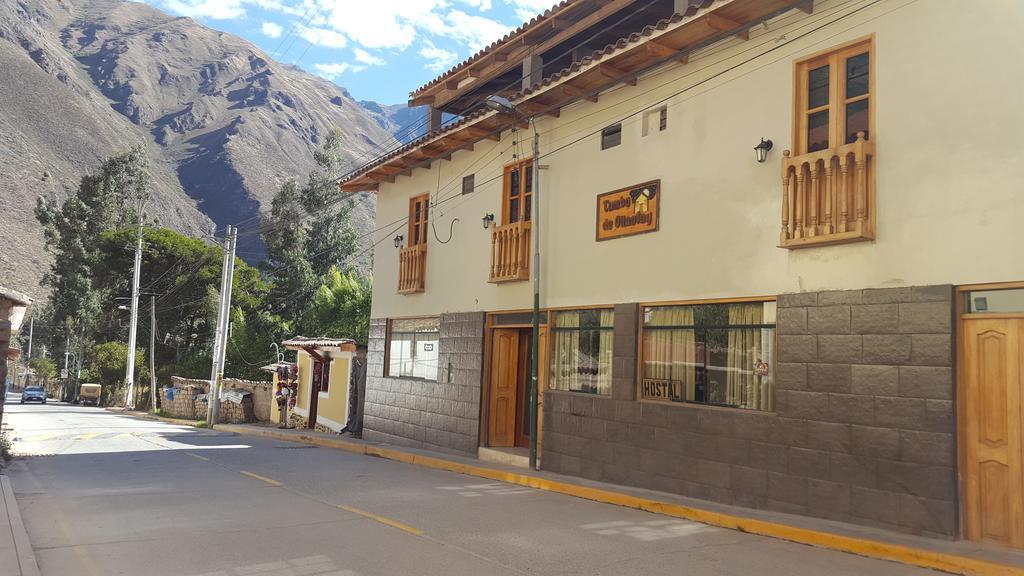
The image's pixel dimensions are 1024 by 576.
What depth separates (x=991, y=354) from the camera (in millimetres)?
7754

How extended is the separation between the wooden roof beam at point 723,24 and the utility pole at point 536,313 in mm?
4456

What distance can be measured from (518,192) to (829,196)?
7167 millimetres

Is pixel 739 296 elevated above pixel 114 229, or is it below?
below

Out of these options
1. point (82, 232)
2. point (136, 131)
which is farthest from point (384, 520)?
point (136, 131)

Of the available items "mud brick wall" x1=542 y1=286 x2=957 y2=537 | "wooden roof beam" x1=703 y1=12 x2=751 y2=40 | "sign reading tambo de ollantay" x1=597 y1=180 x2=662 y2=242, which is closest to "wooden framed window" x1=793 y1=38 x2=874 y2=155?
"wooden roof beam" x1=703 y1=12 x2=751 y2=40

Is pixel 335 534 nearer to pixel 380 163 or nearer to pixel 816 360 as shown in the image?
pixel 816 360

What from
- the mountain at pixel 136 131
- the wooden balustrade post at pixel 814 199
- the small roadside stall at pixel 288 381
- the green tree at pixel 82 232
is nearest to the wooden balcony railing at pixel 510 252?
the wooden balustrade post at pixel 814 199

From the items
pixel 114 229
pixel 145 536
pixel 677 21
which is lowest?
pixel 145 536

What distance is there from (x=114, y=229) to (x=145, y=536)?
53.1 meters

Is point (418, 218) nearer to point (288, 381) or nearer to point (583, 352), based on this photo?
point (583, 352)

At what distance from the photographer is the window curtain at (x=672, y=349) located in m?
11.1

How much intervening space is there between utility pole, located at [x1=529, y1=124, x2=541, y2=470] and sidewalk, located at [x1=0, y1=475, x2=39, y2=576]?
7.64 metres

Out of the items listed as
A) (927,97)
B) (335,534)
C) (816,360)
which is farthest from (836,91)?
(335,534)

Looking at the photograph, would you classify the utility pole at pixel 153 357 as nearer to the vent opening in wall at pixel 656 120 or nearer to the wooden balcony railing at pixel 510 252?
the wooden balcony railing at pixel 510 252
